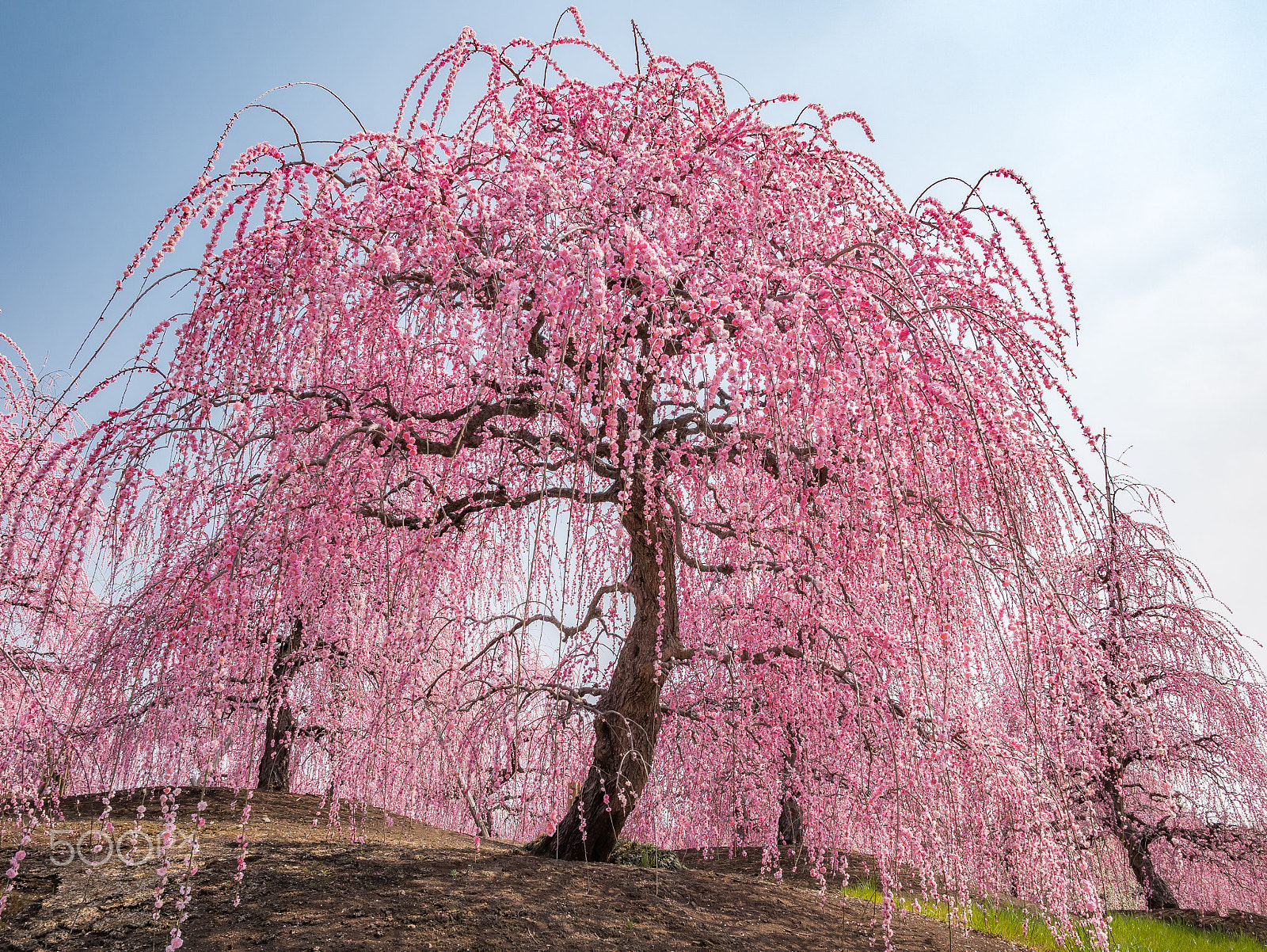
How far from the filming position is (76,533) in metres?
3.27

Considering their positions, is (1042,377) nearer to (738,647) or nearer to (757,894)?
(738,647)

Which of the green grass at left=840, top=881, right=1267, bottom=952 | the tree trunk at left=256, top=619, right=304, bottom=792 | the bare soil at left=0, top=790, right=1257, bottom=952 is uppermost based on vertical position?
the tree trunk at left=256, top=619, right=304, bottom=792

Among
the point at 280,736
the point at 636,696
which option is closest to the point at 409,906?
the point at 636,696

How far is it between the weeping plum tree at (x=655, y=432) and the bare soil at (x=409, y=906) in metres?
0.52

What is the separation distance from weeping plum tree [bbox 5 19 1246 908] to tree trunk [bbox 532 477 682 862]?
22 mm

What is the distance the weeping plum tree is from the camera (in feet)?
9.96

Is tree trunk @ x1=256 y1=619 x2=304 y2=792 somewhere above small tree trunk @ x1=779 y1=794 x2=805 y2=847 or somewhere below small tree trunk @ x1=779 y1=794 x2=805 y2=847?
above

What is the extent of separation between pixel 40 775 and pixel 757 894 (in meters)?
5.00

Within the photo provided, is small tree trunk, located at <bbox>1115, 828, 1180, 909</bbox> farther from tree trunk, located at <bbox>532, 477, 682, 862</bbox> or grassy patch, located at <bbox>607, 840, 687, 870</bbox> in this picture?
tree trunk, located at <bbox>532, 477, 682, 862</bbox>

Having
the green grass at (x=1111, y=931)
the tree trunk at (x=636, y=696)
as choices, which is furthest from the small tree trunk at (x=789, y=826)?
the tree trunk at (x=636, y=696)

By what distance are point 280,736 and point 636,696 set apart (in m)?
4.29

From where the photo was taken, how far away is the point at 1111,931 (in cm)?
632

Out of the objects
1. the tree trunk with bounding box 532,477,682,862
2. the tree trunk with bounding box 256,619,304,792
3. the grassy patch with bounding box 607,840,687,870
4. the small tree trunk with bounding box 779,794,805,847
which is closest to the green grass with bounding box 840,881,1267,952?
the small tree trunk with bounding box 779,794,805,847

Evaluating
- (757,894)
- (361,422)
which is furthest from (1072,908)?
(361,422)
